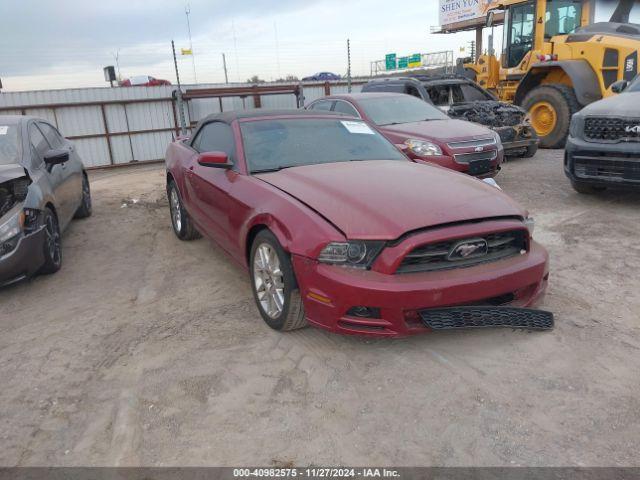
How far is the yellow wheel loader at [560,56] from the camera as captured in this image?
32.7 ft

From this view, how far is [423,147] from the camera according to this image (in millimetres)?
7148

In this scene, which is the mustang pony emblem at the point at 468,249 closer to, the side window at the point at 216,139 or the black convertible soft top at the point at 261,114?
the side window at the point at 216,139

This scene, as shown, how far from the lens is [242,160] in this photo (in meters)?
4.02

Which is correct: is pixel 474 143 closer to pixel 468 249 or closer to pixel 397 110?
pixel 397 110

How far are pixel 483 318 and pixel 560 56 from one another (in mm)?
9770

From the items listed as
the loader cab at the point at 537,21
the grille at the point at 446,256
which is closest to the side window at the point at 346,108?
the grille at the point at 446,256

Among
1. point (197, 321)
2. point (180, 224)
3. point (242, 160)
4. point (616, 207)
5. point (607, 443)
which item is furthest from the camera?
point (616, 207)

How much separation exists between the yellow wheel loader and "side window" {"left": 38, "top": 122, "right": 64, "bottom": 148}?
8716mm

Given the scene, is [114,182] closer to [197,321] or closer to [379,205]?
[197,321]

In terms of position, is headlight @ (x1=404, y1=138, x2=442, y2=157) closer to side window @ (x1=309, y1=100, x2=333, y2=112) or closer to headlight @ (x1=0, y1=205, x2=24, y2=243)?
side window @ (x1=309, y1=100, x2=333, y2=112)

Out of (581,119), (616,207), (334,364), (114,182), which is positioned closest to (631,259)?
(616,207)

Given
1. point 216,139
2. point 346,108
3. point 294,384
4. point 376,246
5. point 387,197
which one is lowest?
point 294,384

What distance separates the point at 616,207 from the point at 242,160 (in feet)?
16.3

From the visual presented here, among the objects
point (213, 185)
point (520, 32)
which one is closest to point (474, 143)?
point (213, 185)
